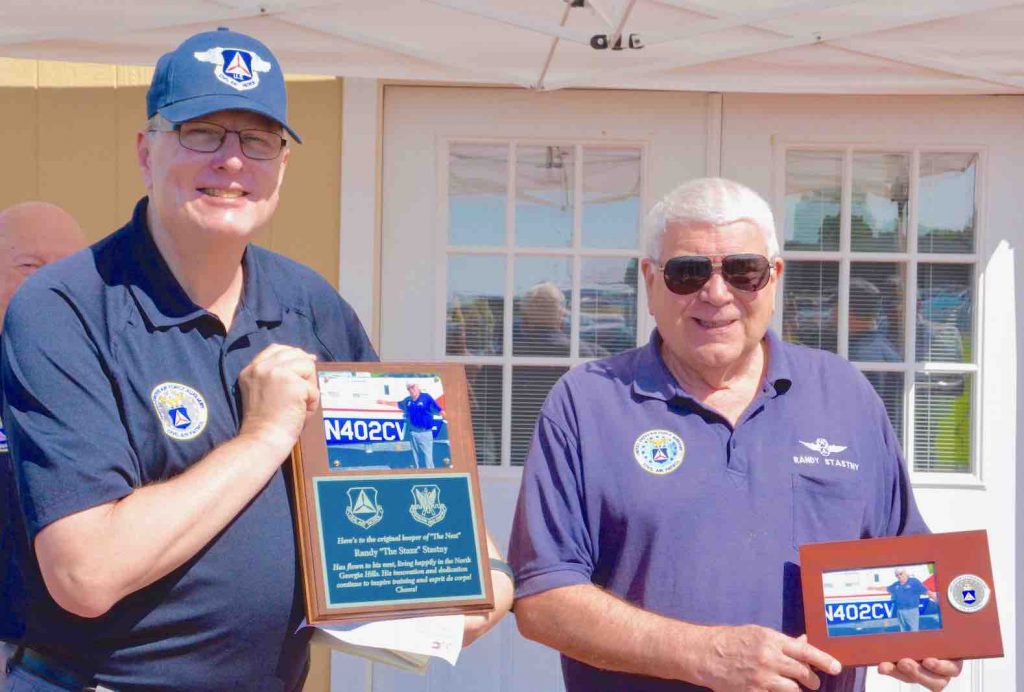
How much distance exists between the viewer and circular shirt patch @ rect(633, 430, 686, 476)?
7.02 feet

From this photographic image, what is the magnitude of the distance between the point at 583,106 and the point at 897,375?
5.24 feet

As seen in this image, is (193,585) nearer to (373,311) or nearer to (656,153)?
(373,311)

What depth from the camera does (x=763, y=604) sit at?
6.85 feet

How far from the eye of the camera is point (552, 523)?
2.15 metres

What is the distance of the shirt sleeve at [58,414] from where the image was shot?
1.55 meters

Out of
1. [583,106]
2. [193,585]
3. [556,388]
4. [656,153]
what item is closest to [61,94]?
[583,106]

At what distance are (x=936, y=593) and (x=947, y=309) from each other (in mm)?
2512

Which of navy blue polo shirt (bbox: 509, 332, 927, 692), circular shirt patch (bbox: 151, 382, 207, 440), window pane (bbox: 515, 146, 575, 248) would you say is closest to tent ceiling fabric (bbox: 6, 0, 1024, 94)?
window pane (bbox: 515, 146, 575, 248)

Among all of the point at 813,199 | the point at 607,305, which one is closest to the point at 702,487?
the point at 607,305

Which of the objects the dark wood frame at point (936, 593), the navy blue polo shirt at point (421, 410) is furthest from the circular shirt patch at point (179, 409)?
the dark wood frame at point (936, 593)

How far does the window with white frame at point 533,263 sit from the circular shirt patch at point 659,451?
2107 millimetres

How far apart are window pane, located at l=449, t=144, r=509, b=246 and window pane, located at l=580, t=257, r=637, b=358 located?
388 mm

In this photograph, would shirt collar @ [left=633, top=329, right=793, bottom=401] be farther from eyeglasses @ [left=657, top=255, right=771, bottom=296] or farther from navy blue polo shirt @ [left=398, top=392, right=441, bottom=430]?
navy blue polo shirt @ [left=398, top=392, right=441, bottom=430]

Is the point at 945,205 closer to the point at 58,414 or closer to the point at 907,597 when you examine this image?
the point at 907,597
